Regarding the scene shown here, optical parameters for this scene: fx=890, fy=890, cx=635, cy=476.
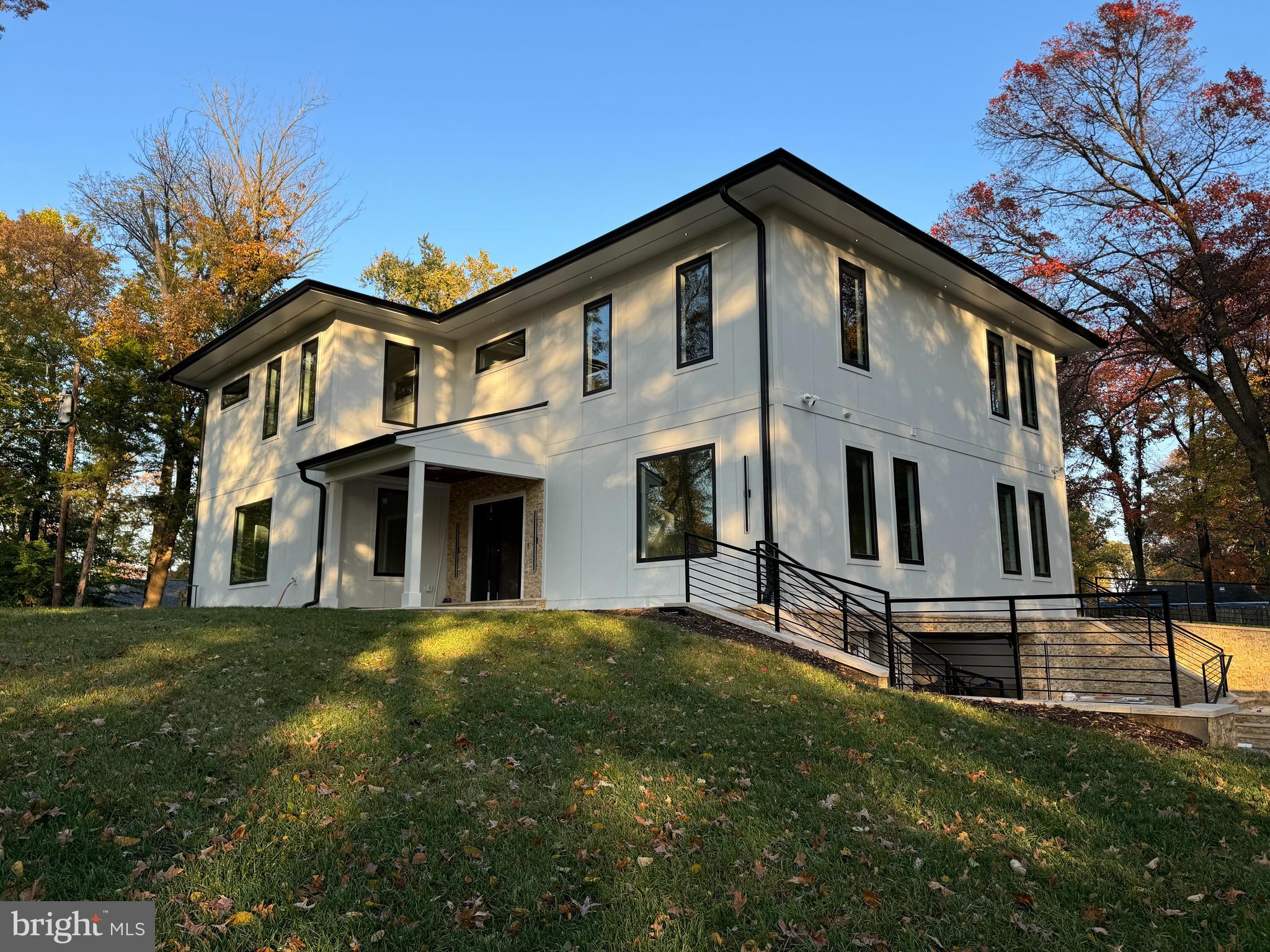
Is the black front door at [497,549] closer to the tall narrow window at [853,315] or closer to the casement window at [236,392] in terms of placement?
the tall narrow window at [853,315]

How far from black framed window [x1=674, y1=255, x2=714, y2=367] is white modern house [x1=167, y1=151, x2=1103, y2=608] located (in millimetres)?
39

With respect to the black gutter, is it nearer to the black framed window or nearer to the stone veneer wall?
the black framed window

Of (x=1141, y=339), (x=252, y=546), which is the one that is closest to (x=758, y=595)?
(x=252, y=546)

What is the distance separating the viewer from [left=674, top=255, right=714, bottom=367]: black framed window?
13.6 meters

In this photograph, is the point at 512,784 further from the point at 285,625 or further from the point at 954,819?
the point at 285,625

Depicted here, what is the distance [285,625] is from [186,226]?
83.8 ft

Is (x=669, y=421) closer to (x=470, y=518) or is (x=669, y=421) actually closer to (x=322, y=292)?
(x=470, y=518)

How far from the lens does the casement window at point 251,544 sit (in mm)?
18328

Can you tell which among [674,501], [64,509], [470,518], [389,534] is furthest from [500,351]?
[64,509]

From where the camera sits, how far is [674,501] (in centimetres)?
1348

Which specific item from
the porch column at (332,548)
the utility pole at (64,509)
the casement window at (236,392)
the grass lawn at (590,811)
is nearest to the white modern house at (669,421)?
→ the porch column at (332,548)

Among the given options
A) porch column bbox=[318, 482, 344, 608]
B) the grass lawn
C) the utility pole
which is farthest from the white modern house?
the grass lawn

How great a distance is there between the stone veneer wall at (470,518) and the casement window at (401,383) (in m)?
1.78

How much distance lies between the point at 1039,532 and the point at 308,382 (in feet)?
48.6
